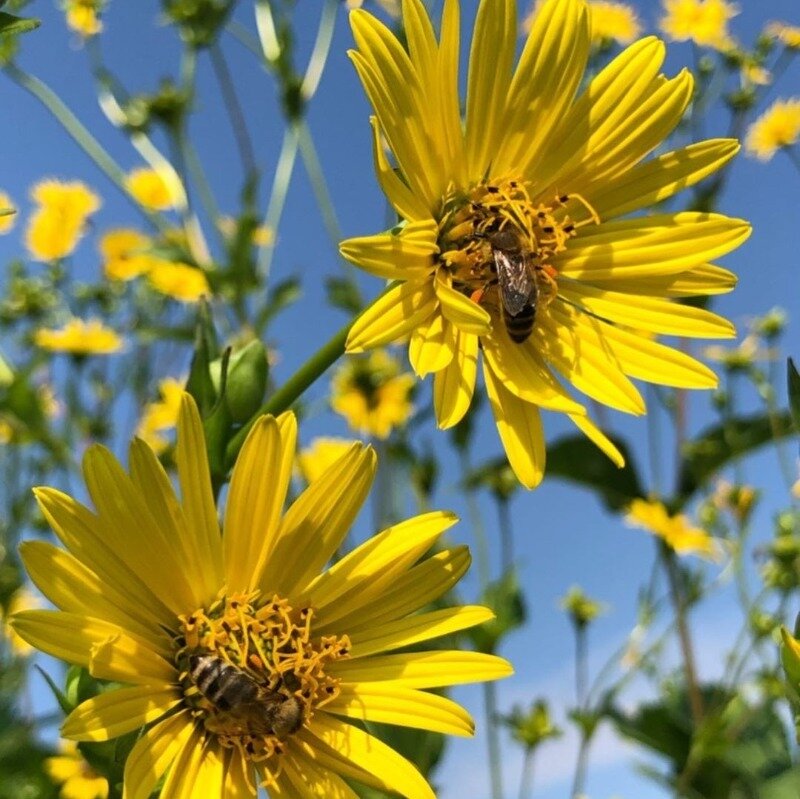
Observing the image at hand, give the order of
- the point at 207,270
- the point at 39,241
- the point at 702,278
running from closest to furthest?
the point at 702,278 → the point at 207,270 → the point at 39,241

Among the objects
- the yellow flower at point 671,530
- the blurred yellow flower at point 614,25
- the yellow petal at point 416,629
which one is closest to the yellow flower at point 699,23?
the blurred yellow flower at point 614,25

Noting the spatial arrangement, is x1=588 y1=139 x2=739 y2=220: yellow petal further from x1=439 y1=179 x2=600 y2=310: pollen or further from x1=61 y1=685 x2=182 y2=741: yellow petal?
x1=61 y1=685 x2=182 y2=741: yellow petal

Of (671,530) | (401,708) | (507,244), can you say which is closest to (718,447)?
(671,530)

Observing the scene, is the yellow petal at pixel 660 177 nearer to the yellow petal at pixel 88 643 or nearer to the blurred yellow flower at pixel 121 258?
the yellow petal at pixel 88 643

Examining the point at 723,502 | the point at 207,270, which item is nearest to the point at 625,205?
the point at 207,270

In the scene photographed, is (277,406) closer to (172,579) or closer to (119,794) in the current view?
(172,579)

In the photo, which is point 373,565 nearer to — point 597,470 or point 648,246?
point 648,246
